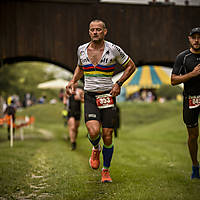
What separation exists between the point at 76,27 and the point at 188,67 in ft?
25.6

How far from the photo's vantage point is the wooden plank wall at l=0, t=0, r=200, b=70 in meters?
12.8

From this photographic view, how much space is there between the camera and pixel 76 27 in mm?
12773

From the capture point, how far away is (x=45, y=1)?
12.7 metres

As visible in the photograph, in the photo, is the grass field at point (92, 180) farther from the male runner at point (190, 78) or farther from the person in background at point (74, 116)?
the person in background at point (74, 116)

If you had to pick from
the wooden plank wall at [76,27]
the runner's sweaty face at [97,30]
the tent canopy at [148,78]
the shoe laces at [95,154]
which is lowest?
the shoe laces at [95,154]

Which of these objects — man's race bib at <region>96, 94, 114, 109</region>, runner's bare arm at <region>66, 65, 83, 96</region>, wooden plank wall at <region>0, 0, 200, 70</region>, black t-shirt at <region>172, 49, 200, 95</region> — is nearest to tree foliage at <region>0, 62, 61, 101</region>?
wooden plank wall at <region>0, 0, 200, 70</region>

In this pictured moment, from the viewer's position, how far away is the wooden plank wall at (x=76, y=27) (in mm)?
12758

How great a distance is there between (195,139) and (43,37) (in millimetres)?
8340

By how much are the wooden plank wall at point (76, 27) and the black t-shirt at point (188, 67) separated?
7.35 meters

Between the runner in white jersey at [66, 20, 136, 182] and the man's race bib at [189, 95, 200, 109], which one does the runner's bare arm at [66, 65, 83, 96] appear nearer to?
the runner in white jersey at [66, 20, 136, 182]

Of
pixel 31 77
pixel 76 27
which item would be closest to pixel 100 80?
pixel 76 27

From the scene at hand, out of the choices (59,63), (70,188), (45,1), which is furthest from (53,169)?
(45,1)

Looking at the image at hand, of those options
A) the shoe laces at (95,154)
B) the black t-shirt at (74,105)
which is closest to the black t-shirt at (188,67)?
the shoe laces at (95,154)

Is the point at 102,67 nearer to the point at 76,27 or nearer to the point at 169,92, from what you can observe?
the point at 76,27
